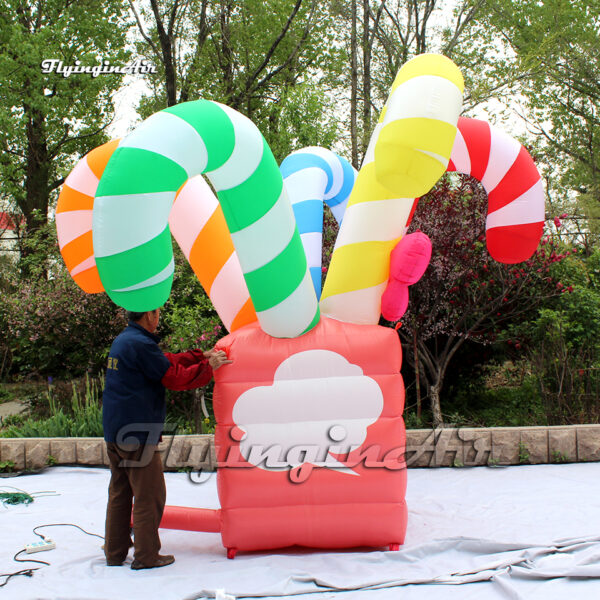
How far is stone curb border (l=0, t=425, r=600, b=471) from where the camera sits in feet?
16.4

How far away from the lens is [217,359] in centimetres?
316

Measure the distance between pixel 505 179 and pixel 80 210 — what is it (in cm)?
244

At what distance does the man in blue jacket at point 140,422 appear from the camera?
3039 mm

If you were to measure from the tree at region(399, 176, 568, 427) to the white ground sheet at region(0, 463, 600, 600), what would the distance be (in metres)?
1.67

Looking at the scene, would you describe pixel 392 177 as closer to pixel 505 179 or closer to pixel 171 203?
pixel 505 179

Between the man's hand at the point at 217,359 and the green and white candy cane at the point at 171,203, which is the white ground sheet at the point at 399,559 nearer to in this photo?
the man's hand at the point at 217,359

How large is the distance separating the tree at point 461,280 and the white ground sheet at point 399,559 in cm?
167

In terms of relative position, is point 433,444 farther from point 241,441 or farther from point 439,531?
point 241,441

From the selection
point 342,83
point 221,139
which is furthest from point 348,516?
point 342,83

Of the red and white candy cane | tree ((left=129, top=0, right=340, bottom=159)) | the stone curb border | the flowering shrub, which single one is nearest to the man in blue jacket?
the red and white candy cane

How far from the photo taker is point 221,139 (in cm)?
278

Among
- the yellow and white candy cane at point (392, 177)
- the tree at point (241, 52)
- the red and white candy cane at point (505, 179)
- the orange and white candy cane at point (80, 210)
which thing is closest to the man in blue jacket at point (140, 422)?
the orange and white candy cane at point (80, 210)

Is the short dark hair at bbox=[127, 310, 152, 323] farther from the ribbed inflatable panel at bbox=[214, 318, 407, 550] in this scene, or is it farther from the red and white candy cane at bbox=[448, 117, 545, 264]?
the red and white candy cane at bbox=[448, 117, 545, 264]

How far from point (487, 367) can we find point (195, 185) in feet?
15.1
